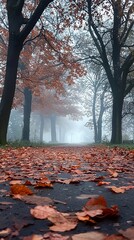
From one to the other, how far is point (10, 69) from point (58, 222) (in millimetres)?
9735

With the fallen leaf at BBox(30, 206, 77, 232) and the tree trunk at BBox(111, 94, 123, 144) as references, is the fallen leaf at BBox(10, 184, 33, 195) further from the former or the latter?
the tree trunk at BBox(111, 94, 123, 144)

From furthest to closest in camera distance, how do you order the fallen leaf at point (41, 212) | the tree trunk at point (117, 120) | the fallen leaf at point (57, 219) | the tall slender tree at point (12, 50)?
the tree trunk at point (117, 120)
the tall slender tree at point (12, 50)
the fallen leaf at point (41, 212)
the fallen leaf at point (57, 219)

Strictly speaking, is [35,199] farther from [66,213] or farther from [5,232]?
[5,232]

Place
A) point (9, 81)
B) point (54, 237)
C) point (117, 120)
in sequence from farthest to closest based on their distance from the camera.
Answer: point (117, 120) < point (9, 81) < point (54, 237)

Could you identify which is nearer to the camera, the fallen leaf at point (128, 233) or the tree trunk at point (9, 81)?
Answer: the fallen leaf at point (128, 233)

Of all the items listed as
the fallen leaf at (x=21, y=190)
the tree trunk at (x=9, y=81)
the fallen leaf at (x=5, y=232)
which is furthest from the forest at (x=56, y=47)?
the fallen leaf at (x=5, y=232)

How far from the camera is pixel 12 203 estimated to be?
205 cm

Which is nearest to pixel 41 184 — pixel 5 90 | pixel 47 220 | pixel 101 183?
pixel 101 183

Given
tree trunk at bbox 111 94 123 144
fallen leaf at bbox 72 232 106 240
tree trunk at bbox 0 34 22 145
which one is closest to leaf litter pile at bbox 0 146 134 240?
fallen leaf at bbox 72 232 106 240

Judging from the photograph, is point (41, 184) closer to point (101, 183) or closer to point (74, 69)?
point (101, 183)

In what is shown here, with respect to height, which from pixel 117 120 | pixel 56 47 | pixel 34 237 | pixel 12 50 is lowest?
pixel 34 237

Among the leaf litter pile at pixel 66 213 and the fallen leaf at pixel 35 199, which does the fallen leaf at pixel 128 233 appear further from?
the fallen leaf at pixel 35 199

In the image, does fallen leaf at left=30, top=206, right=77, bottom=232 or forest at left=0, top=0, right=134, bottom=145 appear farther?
forest at left=0, top=0, right=134, bottom=145

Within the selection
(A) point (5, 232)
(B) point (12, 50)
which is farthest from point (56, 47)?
(A) point (5, 232)
